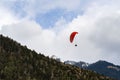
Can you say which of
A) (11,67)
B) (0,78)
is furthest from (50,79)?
(0,78)

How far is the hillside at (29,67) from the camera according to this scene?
59.4 m

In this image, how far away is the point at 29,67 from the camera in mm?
65625

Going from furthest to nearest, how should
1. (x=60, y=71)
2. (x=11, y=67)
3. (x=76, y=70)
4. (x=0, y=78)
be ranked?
1. (x=76, y=70)
2. (x=60, y=71)
3. (x=11, y=67)
4. (x=0, y=78)

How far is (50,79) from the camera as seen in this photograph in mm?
64375

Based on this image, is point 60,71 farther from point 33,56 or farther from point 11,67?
point 11,67

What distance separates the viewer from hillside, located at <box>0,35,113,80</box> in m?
59.4

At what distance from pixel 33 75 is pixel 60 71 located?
9433mm

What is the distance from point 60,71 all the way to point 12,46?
38.6 feet

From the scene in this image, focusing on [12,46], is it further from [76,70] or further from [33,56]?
[76,70]

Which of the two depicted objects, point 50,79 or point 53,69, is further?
point 53,69

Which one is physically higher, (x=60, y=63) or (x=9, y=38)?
(x=9, y=38)

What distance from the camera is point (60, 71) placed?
231 feet

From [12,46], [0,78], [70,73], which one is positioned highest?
[12,46]

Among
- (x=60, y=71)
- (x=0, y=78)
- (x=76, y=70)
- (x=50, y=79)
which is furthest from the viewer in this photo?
(x=76, y=70)
